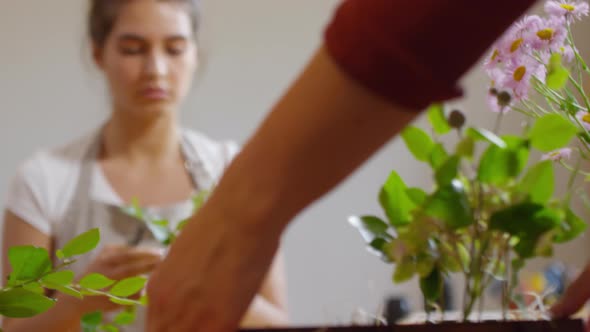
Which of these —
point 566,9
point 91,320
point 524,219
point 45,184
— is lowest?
point 45,184

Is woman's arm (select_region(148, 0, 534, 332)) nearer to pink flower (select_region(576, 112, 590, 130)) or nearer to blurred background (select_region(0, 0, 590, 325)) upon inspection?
pink flower (select_region(576, 112, 590, 130))

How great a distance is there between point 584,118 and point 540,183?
0.25 feet

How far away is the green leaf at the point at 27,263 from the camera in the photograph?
0.45 metres

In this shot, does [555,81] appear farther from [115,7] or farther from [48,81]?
[48,81]

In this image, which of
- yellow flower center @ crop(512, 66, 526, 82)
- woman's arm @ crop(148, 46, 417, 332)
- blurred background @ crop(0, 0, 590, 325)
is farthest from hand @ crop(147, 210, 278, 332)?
blurred background @ crop(0, 0, 590, 325)

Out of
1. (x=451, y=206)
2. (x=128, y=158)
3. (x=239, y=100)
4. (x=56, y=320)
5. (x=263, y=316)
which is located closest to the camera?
(x=451, y=206)

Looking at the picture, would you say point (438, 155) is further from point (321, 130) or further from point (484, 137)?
point (321, 130)

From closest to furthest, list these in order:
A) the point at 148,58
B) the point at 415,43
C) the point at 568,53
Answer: the point at 415,43
the point at 568,53
the point at 148,58

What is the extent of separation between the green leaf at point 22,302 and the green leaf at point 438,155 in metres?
0.23

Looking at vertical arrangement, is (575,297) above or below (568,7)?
below

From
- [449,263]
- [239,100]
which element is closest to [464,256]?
[449,263]

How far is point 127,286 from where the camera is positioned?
507mm

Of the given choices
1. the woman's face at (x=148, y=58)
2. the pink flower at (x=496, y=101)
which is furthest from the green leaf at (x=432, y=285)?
the woman's face at (x=148, y=58)

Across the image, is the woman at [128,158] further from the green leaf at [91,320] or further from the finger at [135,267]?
the green leaf at [91,320]
